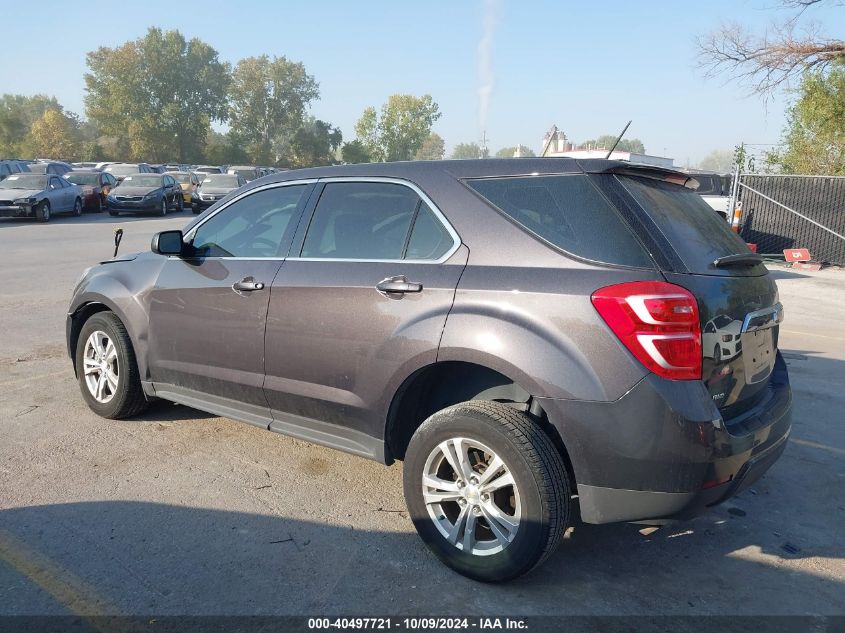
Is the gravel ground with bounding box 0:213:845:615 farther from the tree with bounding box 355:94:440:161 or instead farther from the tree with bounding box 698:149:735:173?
the tree with bounding box 355:94:440:161

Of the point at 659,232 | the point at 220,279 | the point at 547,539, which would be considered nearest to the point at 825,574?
the point at 547,539

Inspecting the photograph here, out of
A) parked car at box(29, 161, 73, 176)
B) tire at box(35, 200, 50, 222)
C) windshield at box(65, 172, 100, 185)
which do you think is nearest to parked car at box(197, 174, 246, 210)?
windshield at box(65, 172, 100, 185)

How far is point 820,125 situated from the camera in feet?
64.5

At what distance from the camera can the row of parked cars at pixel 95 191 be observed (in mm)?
21219

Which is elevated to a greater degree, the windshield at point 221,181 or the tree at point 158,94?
the tree at point 158,94

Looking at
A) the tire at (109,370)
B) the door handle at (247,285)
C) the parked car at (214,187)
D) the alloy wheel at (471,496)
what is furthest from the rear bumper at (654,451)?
the parked car at (214,187)

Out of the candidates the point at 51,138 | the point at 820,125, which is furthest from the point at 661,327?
the point at 51,138

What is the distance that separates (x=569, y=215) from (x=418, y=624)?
1792 mm

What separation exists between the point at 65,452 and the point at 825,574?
13.8 ft

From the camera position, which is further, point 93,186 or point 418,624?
point 93,186

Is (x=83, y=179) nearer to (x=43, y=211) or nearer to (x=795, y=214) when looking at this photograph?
(x=43, y=211)

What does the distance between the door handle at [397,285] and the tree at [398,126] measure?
342 feet

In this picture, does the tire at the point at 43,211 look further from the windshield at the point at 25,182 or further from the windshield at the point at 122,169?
the windshield at the point at 122,169

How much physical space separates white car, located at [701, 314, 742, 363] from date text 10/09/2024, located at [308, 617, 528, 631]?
51.7 inches
